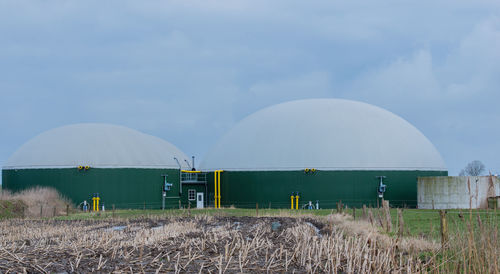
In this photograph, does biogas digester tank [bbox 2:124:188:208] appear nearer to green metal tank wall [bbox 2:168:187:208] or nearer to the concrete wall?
green metal tank wall [bbox 2:168:187:208]

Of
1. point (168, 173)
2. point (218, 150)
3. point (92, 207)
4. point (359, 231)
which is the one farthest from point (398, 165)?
point (359, 231)

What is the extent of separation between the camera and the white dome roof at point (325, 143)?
43.1m

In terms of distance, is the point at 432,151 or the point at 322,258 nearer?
the point at 322,258

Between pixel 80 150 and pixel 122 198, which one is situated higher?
pixel 80 150

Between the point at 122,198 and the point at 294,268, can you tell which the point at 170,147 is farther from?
the point at 294,268

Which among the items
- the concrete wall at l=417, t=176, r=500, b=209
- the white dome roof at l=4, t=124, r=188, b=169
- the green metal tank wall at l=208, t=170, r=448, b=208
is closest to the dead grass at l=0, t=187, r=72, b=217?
the white dome roof at l=4, t=124, r=188, b=169

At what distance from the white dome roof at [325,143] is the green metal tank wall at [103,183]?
4934 mm

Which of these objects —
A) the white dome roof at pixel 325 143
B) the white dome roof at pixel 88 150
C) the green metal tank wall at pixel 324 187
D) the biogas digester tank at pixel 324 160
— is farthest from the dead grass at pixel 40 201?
the green metal tank wall at pixel 324 187

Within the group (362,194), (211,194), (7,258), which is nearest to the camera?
(7,258)

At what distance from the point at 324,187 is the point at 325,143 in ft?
11.2

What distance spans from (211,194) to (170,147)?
49.1ft

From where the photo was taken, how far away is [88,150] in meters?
45.1

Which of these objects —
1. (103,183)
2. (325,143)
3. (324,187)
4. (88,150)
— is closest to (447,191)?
(324,187)

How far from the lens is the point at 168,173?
47688 millimetres
